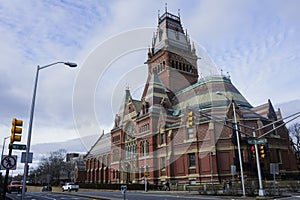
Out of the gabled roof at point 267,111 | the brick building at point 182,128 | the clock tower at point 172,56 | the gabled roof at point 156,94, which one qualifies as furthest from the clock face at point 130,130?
the gabled roof at point 267,111

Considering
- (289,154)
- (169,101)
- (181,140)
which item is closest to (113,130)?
(169,101)

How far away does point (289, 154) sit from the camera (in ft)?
164

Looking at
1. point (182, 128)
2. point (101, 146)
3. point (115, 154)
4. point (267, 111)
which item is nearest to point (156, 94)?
point (182, 128)

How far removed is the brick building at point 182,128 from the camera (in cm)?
4462

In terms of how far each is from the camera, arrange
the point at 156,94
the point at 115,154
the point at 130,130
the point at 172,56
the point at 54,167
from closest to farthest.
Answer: the point at 156,94
the point at 130,130
the point at 115,154
the point at 172,56
the point at 54,167

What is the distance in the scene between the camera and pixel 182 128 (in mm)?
50250

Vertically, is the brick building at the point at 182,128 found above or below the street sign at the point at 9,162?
above

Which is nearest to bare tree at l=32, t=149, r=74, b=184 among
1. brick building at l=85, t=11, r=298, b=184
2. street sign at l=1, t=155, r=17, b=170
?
brick building at l=85, t=11, r=298, b=184

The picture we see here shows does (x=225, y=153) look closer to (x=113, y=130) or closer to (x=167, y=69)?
(x=167, y=69)

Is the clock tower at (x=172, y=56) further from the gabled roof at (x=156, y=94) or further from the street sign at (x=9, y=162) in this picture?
the street sign at (x=9, y=162)

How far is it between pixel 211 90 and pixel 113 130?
30.1 m

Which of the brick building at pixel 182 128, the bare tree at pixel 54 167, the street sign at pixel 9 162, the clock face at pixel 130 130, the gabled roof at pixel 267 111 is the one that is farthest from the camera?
the bare tree at pixel 54 167

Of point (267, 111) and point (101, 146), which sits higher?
point (267, 111)

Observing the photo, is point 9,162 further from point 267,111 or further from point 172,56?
point 172,56
